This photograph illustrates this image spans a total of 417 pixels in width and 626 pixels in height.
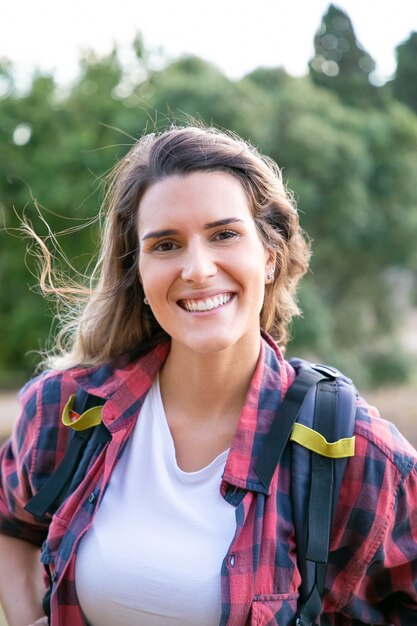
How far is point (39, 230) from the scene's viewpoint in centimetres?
1323

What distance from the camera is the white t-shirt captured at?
1918mm

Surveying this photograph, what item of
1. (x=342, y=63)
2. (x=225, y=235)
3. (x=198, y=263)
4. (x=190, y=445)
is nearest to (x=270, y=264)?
(x=225, y=235)

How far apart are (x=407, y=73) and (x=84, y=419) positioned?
592cm

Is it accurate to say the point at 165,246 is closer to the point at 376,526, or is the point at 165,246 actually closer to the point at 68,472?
the point at 68,472

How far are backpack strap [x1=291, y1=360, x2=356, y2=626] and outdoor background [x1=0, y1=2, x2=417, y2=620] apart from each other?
6.51 m

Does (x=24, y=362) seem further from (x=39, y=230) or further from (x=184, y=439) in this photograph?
(x=184, y=439)

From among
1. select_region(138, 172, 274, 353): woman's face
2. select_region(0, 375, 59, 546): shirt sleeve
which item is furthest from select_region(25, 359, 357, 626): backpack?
select_region(138, 172, 274, 353): woman's face

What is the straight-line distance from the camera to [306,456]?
198 cm

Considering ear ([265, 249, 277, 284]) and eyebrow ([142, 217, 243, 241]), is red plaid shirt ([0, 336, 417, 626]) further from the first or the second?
eyebrow ([142, 217, 243, 241])

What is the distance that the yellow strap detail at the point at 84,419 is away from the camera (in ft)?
7.22

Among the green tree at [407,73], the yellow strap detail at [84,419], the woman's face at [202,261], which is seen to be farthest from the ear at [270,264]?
the green tree at [407,73]

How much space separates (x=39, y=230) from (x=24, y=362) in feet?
7.69

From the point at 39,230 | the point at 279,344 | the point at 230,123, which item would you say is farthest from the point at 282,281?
the point at 39,230

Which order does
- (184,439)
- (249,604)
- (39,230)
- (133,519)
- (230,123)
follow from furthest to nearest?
(39,230)
(230,123)
(184,439)
(133,519)
(249,604)
